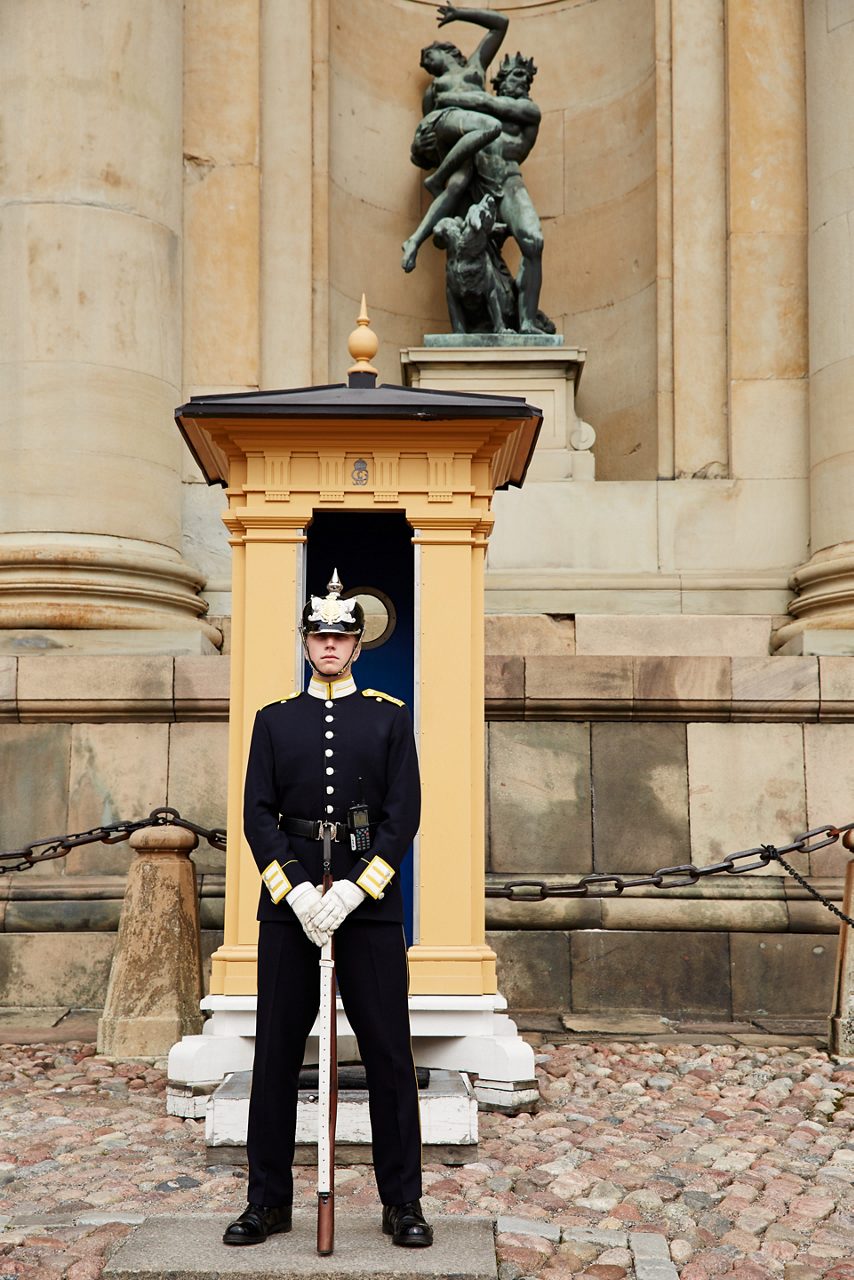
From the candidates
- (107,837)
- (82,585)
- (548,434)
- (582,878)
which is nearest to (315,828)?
(582,878)

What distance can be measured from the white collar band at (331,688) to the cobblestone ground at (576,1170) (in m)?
1.57

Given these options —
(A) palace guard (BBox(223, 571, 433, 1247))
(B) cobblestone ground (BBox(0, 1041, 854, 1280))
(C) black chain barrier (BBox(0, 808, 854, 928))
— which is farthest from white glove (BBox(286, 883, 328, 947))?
(C) black chain barrier (BBox(0, 808, 854, 928))

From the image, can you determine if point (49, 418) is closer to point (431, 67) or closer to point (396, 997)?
point (431, 67)

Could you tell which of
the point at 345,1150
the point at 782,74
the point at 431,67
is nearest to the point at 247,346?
the point at 431,67

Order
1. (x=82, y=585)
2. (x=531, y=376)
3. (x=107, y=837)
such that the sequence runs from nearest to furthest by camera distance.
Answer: (x=107, y=837)
(x=82, y=585)
(x=531, y=376)

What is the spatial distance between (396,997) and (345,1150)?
3.64ft

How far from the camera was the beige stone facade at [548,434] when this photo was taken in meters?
8.46

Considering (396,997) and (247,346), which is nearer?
(396,997)

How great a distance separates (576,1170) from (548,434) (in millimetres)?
6797

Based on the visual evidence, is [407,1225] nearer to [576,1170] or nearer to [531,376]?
[576,1170]

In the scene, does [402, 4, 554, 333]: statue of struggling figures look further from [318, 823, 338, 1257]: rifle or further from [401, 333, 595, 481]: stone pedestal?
[318, 823, 338, 1257]: rifle

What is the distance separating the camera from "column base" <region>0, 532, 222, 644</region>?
9.55 meters

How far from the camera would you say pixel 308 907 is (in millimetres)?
4301

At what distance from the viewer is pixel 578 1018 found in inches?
314
